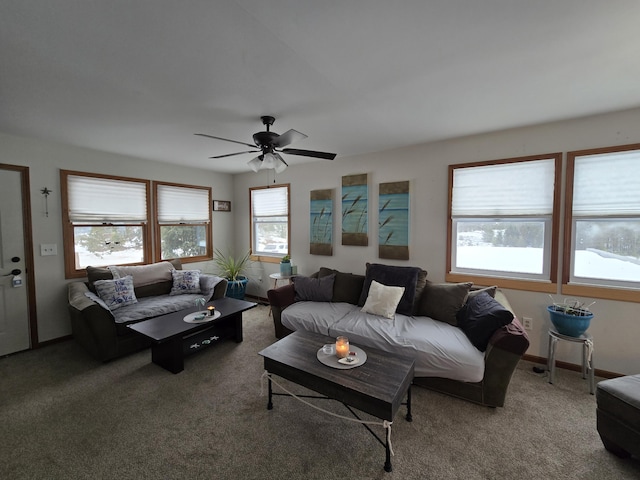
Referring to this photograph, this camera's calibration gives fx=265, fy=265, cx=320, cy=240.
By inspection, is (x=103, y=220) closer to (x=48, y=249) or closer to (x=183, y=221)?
(x=48, y=249)

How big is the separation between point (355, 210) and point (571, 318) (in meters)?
2.58

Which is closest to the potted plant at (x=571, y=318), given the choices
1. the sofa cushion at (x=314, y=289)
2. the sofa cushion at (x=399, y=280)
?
the sofa cushion at (x=399, y=280)

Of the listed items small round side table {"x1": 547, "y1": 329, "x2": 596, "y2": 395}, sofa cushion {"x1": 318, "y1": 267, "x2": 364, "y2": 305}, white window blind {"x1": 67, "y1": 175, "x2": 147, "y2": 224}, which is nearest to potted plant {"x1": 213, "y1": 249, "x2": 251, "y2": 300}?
white window blind {"x1": 67, "y1": 175, "x2": 147, "y2": 224}

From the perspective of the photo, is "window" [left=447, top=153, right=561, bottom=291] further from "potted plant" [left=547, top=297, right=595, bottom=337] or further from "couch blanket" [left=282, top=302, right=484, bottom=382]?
"couch blanket" [left=282, top=302, right=484, bottom=382]

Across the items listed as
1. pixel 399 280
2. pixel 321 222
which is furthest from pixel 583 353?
pixel 321 222

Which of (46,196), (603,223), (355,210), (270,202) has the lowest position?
(603,223)

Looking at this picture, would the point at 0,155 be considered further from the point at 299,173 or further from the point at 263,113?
the point at 299,173

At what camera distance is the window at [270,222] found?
15.6 feet

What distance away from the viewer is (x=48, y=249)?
3.24 meters

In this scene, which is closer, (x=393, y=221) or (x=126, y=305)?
(x=126, y=305)

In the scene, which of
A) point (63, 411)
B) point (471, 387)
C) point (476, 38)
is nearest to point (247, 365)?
point (63, 411)

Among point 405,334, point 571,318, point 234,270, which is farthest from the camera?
point 234,270

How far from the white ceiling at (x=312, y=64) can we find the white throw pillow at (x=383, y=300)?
180 centimetres

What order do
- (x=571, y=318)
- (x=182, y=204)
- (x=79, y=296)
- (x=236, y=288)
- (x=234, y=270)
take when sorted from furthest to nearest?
(x=234, y=270)
(x=236, y=288)
(x=182, y=204)
(x=79, y=296)
(x=571, y=318)
